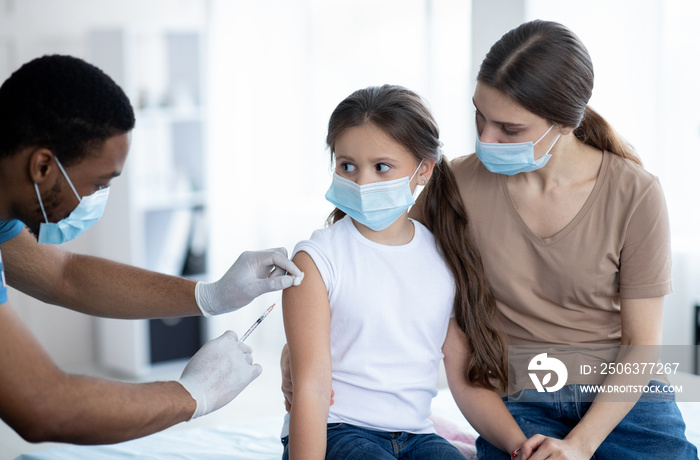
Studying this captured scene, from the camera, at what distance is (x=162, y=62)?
13.3ft

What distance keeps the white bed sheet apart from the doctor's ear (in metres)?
0.85

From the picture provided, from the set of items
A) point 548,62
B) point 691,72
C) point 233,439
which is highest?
point 548,62

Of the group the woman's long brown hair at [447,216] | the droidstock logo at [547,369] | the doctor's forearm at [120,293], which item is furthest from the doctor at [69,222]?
the droidstock logo at [547,369]

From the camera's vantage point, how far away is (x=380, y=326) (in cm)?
156

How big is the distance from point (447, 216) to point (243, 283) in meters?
0.50

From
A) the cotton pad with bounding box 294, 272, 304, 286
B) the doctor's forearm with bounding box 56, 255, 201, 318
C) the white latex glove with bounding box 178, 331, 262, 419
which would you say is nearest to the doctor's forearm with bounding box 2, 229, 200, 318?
the doctor's forearm with bounding box 56, 255, 201, 318

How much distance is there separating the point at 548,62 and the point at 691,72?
193cm

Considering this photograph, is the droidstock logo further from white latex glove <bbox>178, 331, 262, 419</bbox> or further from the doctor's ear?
the doctor's ear

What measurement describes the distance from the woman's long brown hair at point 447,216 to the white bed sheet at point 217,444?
36cm

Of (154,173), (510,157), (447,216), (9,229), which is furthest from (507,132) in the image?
(154,173)

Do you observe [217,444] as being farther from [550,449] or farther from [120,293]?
[550,449]

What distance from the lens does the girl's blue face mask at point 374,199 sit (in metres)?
1.56

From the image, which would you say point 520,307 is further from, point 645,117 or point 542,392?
point 645,117

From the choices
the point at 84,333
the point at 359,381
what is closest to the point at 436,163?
the point at 359,381
